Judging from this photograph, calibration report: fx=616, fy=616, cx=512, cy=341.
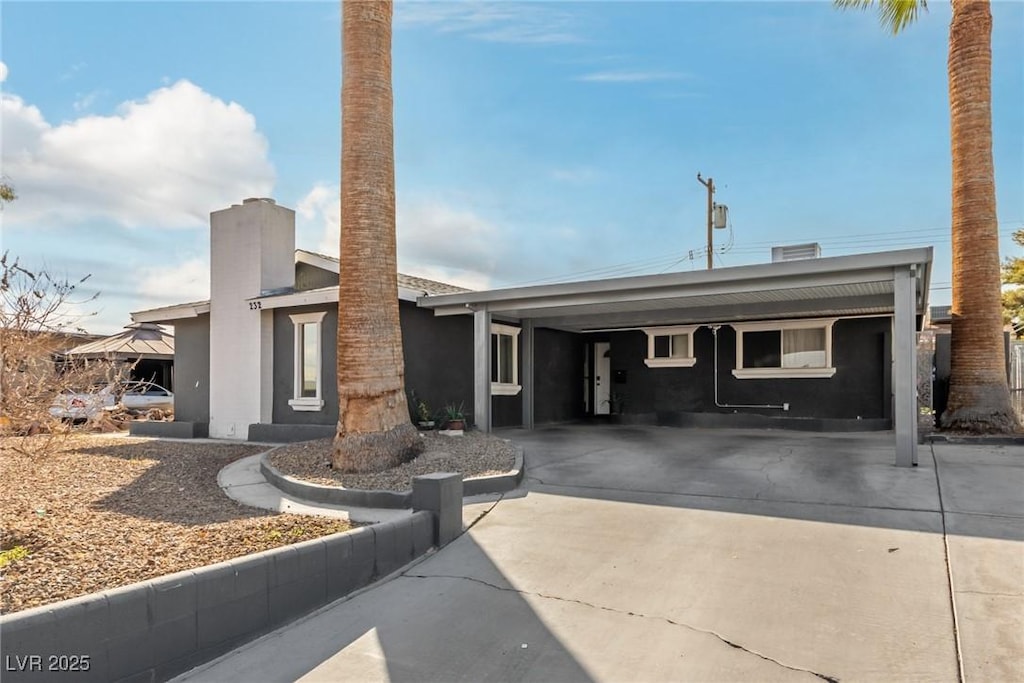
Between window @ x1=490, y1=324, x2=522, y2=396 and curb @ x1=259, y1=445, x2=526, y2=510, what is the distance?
5560 millimetres

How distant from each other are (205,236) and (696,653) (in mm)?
13738

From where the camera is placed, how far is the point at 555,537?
5.54m

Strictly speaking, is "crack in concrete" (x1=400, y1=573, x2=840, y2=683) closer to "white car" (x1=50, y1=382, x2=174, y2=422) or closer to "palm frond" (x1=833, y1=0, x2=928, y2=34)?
"white car" (x1=50, y1=382, x2=174, y2=422)

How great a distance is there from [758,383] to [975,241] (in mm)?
4887

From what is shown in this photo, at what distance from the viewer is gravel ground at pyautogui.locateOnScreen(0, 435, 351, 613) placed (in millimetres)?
3834

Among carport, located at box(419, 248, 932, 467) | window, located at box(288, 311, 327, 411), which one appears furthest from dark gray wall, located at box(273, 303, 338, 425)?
carport, located at box(419, 248, 932, 467)

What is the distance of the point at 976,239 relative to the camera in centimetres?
1036

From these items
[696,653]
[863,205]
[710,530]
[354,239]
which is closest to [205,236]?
Result: [354,239]

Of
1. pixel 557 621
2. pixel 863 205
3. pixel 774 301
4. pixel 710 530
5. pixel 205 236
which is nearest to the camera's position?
pixel 557 621

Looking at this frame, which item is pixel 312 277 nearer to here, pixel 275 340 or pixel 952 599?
pixel 275 340

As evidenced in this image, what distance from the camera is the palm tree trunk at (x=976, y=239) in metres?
10.3

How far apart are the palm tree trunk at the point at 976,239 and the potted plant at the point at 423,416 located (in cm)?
895

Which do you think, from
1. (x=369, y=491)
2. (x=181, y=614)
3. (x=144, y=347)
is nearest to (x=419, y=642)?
(x=181, y=614)

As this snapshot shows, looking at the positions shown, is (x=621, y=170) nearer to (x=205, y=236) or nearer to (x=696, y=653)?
(x=205, y=236)
